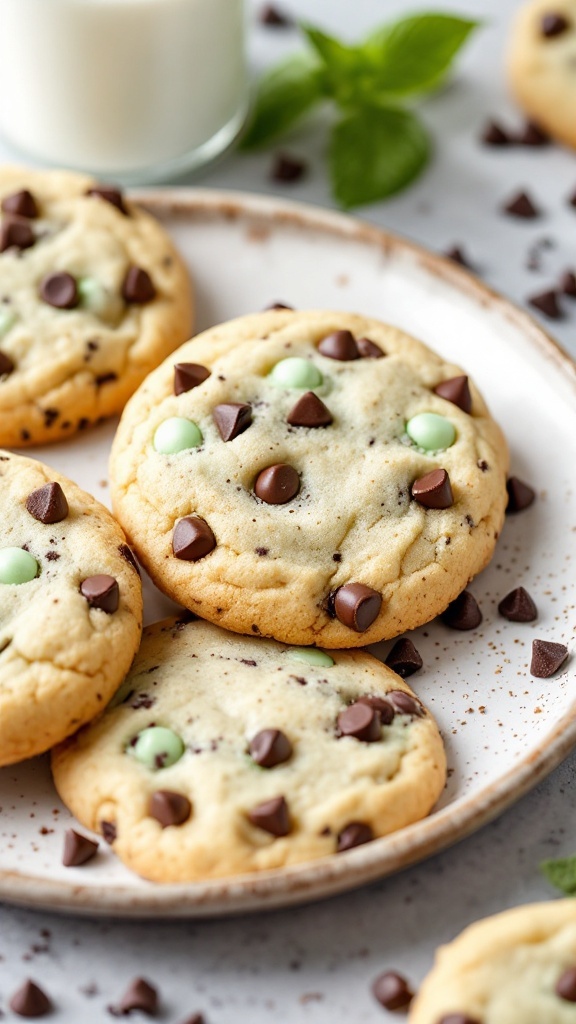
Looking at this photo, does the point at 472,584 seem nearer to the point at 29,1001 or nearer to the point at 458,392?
the point at 458,392

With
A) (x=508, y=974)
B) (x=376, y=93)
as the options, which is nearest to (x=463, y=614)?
(x=508, y=974)

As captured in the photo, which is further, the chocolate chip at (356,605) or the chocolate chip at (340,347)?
the chocolate chip at (340,347)

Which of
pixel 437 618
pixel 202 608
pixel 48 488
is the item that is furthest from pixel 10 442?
pixel 437 618

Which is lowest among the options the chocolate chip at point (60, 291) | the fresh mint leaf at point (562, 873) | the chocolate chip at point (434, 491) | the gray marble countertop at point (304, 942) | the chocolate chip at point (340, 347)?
the gray marble countertop at point (304, 942)

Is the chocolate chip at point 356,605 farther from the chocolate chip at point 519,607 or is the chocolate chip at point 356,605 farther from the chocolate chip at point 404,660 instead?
the chocolate chip at point 519,607

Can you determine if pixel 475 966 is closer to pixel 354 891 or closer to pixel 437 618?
pixel 354 891

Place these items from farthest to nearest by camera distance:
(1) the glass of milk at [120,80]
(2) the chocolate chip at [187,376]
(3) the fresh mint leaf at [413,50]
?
(3) the fresh mint leaf at [413,50] → (1) the glass of milk at [120,80] → (2) the chocolate chip at [187,376]

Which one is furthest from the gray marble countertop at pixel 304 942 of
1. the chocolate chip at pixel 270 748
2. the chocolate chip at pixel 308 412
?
the chocolate chip at pixel 308 412
